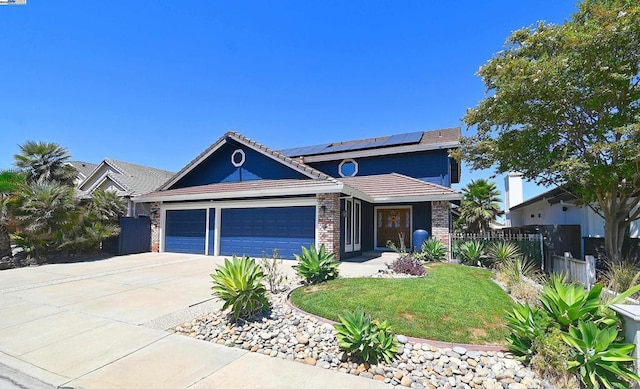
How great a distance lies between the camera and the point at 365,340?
401 centimetres

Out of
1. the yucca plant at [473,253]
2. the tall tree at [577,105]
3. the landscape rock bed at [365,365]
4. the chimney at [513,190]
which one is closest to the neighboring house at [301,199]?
the yucca plant at [473,253]

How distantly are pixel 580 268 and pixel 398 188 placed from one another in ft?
24.1

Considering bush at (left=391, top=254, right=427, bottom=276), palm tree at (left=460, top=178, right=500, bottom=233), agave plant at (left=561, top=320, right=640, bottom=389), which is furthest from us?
palm tree at (left=460, top=178, right=500, bottom=233)

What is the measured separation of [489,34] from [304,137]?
1543 cm

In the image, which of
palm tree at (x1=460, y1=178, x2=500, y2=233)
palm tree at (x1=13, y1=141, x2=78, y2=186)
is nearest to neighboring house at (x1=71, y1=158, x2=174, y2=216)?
palm tree at (x1=13, y1=141, x2=78, y2=186)

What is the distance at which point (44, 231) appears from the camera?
1260cm

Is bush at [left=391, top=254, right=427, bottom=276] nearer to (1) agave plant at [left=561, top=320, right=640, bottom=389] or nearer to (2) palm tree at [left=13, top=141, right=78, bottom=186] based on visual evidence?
(1) agave plant at [left=561, top=320, right=640, bottom=389]

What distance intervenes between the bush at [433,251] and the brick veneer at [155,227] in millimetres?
13018

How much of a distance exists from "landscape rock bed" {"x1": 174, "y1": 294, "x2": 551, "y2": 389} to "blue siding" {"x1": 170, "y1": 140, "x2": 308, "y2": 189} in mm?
8496

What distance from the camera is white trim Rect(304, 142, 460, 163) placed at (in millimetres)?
15164

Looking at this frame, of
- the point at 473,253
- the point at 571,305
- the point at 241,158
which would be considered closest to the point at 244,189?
the point at 241,158

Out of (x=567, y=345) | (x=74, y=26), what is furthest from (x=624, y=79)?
(x=74, y=26)

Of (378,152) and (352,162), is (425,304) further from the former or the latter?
(352,162)

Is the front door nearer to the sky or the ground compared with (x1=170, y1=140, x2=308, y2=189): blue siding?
nearer to the ground
